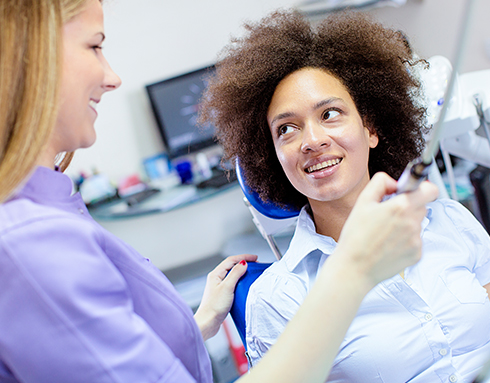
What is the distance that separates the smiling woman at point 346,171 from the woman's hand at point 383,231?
0.24 meters

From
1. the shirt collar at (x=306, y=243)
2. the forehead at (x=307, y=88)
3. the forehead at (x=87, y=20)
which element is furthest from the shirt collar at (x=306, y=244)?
the forehead at (x=87, y=20)

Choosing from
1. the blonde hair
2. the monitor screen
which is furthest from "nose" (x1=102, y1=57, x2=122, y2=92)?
the monitor screen

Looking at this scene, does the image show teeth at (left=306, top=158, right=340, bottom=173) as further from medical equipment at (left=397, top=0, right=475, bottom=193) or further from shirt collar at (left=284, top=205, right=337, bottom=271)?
medical equipment at (left=397, top=0, right=475, bottom=193)

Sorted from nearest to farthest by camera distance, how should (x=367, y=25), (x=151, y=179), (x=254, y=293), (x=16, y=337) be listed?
(x=16, y=337)
(x=254, y=293)
(x=367, y=25)
(x=151, y=179)

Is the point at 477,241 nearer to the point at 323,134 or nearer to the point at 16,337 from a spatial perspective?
the point at 323,134

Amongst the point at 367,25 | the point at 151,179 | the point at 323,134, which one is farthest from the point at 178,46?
the point at 323,134

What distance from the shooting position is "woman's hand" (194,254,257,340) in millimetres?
1062

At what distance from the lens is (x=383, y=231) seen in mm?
561

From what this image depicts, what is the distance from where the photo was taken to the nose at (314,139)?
106 centimetres

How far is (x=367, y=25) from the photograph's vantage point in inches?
50.9

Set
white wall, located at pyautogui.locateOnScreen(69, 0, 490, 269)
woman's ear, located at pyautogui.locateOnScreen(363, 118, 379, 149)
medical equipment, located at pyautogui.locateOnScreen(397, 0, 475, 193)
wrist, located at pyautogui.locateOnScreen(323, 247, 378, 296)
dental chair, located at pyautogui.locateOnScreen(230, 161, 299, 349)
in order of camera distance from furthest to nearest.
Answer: white wall, located at pyautogui.locateOnScreen(69, 0, 490, 269)
woman's ear, located at pyautogui.locateOnScreen(363, 118, 379, 149)
dental chair, located at pyautogui.locateOnScreen(230, 161, 299, 349)
wrist, located at pyautogui.locateOnScreen(323, 247, 378, 296)
medical equipment, located at pyautogui.locateOnScreen(397, 0, 475, 193)

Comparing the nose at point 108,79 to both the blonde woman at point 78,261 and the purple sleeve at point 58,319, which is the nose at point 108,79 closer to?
the blonde woman at point 78,261

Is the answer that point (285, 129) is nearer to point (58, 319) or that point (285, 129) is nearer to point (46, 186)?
point (46, 186)

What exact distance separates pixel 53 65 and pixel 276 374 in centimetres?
46
